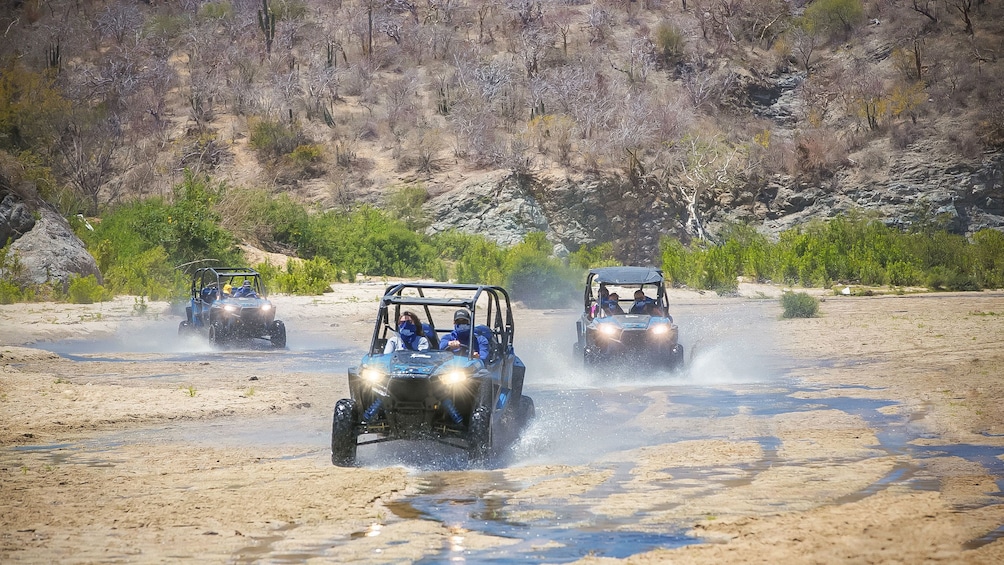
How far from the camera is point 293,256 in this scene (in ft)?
138

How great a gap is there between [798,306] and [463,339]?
19337mm

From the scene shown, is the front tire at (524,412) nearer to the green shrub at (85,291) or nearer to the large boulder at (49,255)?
the green shrub at (85,291)

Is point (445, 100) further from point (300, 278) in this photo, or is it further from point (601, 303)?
point (601, 303)

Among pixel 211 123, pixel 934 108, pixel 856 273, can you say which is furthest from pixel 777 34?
pixel 211 123

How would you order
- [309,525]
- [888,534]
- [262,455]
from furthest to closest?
[262,455], [309,525], [888,534]

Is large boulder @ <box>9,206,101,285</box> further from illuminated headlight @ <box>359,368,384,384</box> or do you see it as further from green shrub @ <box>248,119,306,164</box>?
illuminated headlight @ <box>359,368,384,384</box>

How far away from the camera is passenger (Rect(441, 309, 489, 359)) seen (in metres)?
10.8

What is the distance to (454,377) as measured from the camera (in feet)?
32.3

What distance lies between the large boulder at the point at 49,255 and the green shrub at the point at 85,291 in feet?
4.91

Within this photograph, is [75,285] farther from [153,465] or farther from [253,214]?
[153,465]

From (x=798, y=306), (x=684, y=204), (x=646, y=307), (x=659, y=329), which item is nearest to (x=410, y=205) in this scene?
(x=684, y=204)

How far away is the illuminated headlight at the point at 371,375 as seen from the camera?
9781mm

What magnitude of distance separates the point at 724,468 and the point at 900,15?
63046mm

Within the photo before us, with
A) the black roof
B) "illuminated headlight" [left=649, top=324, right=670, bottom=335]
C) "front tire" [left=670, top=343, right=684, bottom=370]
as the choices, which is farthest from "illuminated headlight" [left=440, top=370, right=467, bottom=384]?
the black roof
